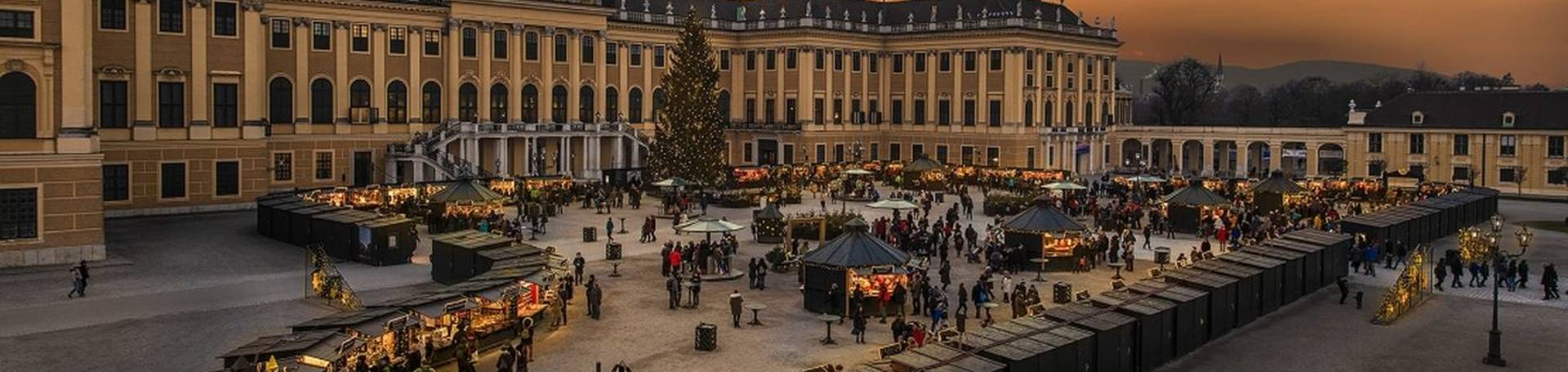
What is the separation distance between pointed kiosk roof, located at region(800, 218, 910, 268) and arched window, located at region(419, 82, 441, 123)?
45.2 m

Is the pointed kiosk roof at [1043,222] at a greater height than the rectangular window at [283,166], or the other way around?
the rectangular window at [283,166]

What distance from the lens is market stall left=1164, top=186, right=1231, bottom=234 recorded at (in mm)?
54781

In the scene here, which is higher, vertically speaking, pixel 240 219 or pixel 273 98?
pixel 273 98

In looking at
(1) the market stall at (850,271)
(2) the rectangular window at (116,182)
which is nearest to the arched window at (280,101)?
(2) the rectangular window at (116,182)

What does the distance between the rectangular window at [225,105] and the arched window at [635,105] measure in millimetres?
31635

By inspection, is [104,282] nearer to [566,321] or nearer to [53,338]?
[53,338]

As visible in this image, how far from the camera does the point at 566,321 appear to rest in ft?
108

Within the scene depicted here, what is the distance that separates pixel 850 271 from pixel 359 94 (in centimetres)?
4606

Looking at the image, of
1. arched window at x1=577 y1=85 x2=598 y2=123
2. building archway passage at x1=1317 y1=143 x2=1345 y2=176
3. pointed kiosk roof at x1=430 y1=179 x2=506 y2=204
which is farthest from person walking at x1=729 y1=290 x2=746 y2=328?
building archway passage at x1=1317 y1=143 x2=1345 y2=176

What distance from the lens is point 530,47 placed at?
78.8 m

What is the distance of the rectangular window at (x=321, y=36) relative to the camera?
6806 centimetres

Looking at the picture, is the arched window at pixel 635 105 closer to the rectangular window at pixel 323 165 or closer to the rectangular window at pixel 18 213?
the rectangular window at pixel 323 165

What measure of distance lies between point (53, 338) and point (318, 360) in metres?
11.5

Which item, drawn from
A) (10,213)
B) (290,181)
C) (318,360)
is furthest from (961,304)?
(290,181)
